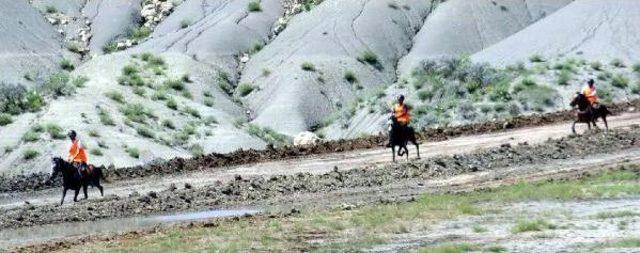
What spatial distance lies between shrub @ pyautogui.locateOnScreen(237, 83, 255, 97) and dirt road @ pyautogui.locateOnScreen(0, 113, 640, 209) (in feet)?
72.3

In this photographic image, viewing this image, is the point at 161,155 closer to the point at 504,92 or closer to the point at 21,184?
the point at 21,184

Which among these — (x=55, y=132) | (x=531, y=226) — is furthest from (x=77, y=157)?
(x=531, y=226)

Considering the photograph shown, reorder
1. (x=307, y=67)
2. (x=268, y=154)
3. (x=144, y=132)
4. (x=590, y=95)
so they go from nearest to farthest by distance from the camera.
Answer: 1. (x=590, y=95)
2. (x=268, y=154)
3. (x=144, y=132)
4. (x=307, y=67)

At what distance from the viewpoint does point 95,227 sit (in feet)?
94.3

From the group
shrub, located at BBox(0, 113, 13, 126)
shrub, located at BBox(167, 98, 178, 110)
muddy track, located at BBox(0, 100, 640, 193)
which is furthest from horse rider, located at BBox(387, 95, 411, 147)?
shrub, located at BBox(167, 98, 178, 110)

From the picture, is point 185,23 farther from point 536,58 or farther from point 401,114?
point 401,114

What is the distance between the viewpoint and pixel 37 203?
36.7 m

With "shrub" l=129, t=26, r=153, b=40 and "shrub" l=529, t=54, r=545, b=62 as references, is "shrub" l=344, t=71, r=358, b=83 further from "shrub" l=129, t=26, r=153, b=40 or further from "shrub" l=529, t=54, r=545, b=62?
"shrub" l=129, t=26, r=153, b=40

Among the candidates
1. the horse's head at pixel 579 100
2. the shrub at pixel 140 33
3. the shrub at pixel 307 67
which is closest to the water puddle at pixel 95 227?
the horse's head at pixel 579 100

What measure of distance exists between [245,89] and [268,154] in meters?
21.0

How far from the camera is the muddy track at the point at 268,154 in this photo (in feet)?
144

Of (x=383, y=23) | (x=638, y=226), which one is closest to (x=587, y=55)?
(x=383, y=23)

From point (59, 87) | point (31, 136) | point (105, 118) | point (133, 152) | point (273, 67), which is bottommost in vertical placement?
point (133, 152)

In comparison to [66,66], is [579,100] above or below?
below
